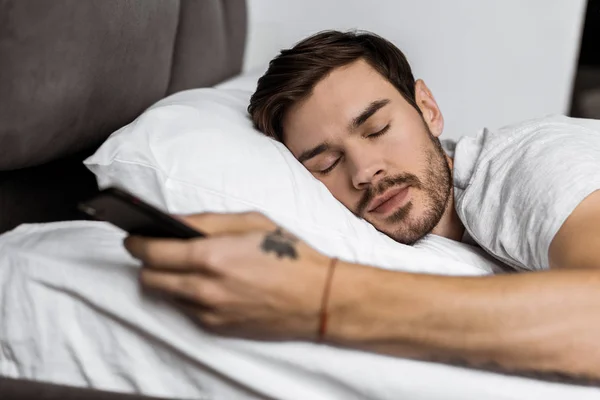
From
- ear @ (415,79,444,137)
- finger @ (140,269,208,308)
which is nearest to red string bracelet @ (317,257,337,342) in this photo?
finger @ (140,269,208,308)

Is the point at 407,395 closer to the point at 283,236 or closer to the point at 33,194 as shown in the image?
the point at 283,236

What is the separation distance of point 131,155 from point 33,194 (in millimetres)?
186

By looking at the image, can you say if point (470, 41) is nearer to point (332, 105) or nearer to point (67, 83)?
point (332, 105)

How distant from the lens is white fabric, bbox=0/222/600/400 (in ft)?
2.20

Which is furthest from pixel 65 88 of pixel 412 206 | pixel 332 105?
pixel 412 206

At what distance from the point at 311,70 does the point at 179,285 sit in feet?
2.35

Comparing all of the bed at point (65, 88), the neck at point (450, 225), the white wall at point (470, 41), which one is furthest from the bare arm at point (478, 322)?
the white wall at point (470, 41)

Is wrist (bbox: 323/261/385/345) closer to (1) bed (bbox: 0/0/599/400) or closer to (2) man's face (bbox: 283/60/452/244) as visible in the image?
(1) bed (bbox: 0/0/599/400)

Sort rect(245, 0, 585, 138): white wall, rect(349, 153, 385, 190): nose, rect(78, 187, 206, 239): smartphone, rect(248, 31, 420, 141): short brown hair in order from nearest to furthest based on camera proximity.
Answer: rect(78, 187, 206, 239): smartphone
rect(349, 153, 385, 190): nose
rect(248, 31, 420, 141): short brown hair
rect(245, 0, 585, 138): white wall

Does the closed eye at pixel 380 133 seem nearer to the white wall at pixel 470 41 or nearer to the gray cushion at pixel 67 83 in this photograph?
the gray cushion at pixel 67 83

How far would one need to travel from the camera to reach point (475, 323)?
66cm

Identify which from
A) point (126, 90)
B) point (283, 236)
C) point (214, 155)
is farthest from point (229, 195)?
point (126, 90)

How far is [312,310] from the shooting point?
0.65m

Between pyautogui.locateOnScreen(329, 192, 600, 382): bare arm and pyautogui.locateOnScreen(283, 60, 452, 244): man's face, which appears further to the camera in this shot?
pyautogui.locateOnScreen(283, 60, 452, 244): man's face
